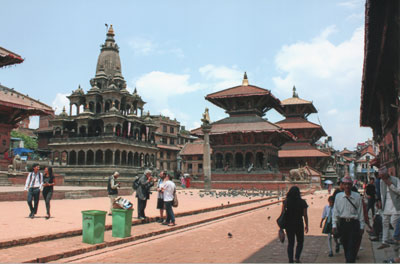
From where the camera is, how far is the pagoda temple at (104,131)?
52062mm

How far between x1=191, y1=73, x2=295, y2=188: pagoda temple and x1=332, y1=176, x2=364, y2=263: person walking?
35415 mm

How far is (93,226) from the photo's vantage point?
847 cm

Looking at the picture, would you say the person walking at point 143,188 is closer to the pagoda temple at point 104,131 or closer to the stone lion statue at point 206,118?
the stone lion statue at point 206,118

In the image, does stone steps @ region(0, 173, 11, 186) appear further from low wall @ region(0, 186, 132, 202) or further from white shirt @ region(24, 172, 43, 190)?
white shirt @ region(24, 172, 43, 190)

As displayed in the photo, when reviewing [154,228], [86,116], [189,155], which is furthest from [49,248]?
[189,155]

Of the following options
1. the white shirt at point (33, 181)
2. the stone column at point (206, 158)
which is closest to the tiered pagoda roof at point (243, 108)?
the stone column at point (206, 158)

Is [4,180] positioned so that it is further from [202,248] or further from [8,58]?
[202,248]

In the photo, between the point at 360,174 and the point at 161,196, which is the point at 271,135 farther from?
the point at 360,174

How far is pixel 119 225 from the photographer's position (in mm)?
9531

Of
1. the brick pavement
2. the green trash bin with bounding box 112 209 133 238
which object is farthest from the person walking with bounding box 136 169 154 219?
the green trash bin with bounding box 112 209 133 238

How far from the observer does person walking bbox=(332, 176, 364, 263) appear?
6.21m

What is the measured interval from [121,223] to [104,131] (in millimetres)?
45858

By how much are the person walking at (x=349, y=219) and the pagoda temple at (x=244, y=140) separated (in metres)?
35.4

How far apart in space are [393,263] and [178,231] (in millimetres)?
6618
